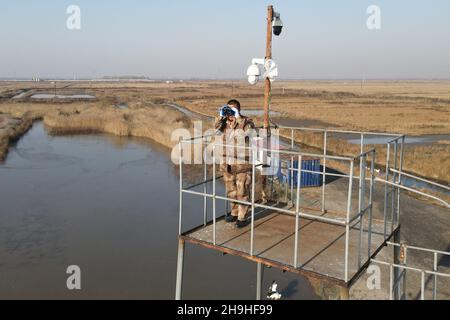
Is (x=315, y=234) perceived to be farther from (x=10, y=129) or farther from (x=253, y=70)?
(x=10, y=129)

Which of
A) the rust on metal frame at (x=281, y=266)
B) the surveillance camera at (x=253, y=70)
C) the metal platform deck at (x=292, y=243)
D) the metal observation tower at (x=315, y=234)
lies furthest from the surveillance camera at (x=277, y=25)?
the rust on metal frame at (x=281, y=266)

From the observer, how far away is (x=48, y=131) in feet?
140

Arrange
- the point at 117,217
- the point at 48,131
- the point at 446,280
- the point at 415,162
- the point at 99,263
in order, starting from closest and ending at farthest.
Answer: the point at 446,280
the point at 99,263
the point at 117,217
the point at 415,162
the point at 48,131

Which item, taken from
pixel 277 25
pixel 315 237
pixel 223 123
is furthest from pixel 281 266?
pixel 277 25

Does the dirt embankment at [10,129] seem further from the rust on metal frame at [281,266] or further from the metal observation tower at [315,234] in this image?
the rust on metal frame at [281,266]

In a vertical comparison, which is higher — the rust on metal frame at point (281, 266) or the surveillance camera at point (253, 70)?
the surveillance camera at point (253, 70)

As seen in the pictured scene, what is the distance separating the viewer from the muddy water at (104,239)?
12758 mm

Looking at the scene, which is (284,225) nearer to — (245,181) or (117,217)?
(245,181)

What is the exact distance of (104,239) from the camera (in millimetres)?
15984

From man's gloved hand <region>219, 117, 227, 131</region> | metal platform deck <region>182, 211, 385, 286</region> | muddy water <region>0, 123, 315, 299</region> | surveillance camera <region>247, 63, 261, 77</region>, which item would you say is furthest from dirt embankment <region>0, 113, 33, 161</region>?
metal platform deck <region>182, 211, 385, 286</region>

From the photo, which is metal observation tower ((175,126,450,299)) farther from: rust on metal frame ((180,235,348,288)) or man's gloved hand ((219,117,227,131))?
man's gloved hand ((219,117,227,131))

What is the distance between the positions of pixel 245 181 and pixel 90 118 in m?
40.4

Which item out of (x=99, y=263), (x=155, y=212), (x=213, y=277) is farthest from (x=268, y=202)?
(x=155, y=212)

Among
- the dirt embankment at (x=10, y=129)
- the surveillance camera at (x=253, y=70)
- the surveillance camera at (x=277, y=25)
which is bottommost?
the dirt embankment at (x=10, y=129)
